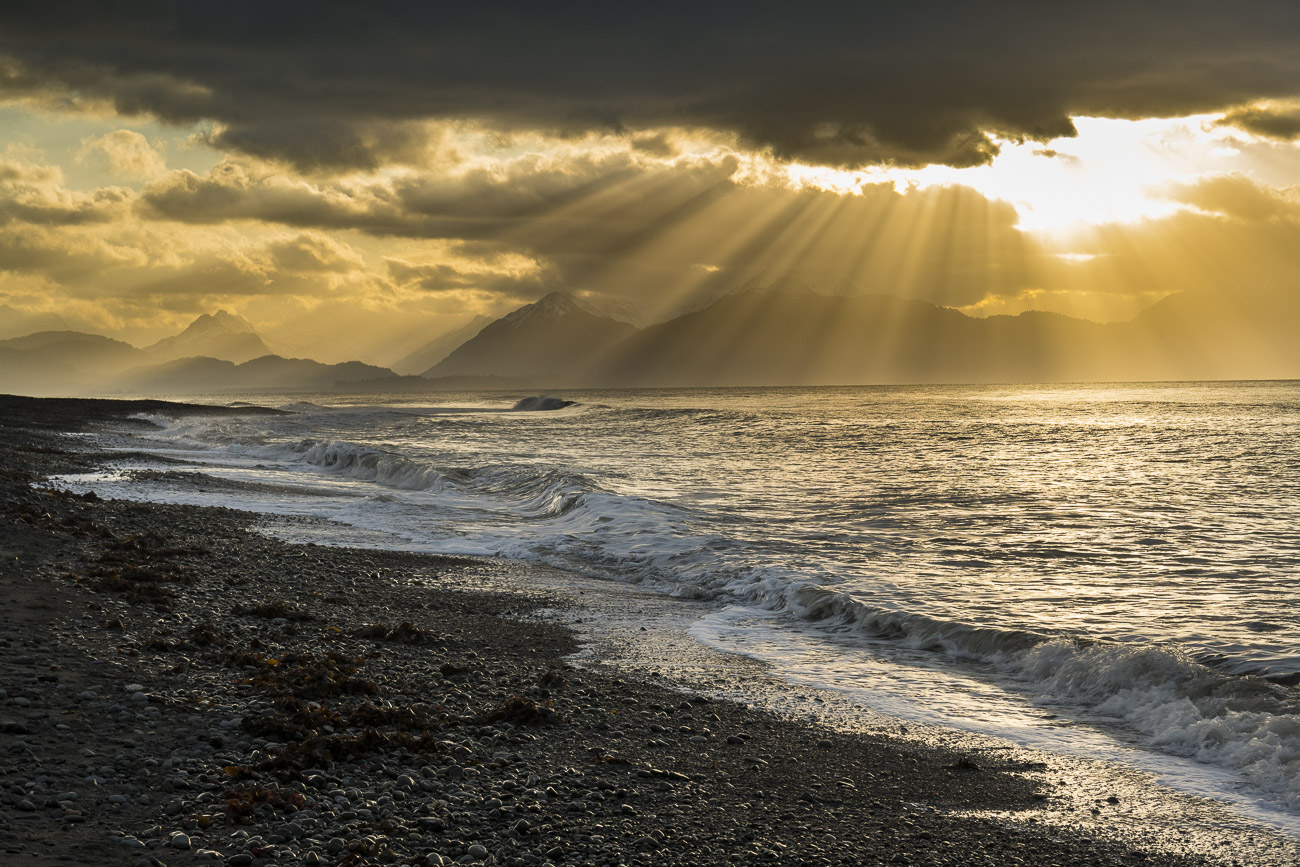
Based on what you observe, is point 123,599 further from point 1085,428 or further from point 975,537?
point 1085,428

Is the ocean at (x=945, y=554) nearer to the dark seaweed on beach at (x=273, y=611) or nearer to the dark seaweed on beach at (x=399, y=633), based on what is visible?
the dark seaweed on beach at (x=399, y=633)

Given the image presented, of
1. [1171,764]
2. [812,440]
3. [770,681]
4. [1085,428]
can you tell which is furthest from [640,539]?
[1085,428]

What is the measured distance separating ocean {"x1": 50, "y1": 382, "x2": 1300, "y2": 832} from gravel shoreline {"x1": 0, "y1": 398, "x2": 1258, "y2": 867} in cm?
235

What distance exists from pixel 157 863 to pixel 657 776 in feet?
12.8

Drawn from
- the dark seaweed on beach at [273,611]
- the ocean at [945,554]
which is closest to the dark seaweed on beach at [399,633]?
the dark seaweed on beach at [273,611]

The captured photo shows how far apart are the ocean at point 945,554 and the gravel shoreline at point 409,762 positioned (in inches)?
92.3

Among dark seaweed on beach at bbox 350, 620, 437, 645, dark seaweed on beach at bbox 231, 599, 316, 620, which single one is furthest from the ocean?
dark seaweed on beach at bbox 231, 599, 316, 620

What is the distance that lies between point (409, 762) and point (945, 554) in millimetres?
15062

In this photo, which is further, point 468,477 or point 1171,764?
point 468,477

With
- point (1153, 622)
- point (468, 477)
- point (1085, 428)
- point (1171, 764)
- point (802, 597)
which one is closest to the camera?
point (1171, 764)

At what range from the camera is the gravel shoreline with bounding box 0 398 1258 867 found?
5.96 meters

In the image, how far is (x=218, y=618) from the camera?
11.9 meters

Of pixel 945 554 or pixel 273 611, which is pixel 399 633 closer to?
pixel 273 611

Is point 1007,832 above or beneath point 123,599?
beneath
